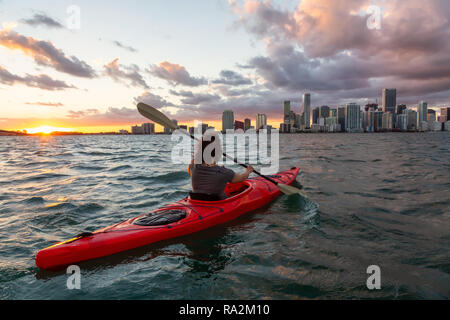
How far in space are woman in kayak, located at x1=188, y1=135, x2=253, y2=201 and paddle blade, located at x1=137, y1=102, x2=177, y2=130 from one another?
2.18 meters

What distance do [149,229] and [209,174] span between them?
4.84ft

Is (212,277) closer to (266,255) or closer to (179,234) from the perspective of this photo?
(266,255)

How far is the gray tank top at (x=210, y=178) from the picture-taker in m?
4.79

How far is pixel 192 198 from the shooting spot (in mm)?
5258

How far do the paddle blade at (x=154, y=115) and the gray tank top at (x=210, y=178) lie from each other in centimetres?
218

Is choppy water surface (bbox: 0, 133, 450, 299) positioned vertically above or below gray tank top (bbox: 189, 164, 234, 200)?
below

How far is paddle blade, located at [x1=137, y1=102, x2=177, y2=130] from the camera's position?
6.74m

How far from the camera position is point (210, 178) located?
4.91 m
